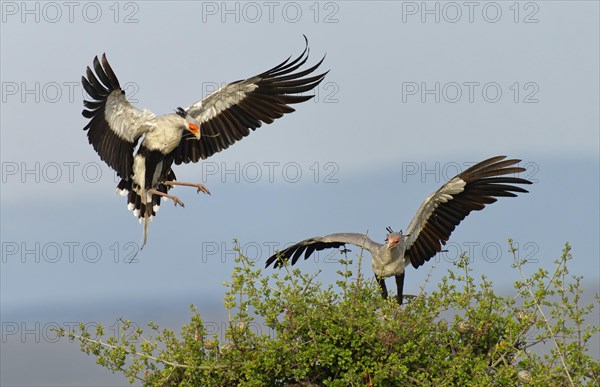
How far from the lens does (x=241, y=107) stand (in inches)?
452

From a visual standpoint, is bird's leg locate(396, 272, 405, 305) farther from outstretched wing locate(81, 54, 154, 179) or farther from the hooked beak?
outstretched wing locate(81, 54, 154, 179)

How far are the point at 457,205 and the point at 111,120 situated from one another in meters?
4.25

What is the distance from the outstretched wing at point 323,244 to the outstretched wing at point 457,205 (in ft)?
2.33

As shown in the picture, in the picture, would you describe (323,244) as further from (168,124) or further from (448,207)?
(168,124)

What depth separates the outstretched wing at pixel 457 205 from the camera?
398 inches

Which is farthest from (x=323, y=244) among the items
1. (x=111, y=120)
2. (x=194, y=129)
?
(x=111, y=120)

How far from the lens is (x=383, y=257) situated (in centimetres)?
954

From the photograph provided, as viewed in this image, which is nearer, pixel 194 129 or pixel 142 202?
pixel 194 129

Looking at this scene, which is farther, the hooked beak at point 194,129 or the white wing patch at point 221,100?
the white wing patch at point 221,100

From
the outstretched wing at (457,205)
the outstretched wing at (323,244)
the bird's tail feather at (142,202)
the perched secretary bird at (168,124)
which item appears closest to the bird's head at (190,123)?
the perched secretary bird at (168,124)

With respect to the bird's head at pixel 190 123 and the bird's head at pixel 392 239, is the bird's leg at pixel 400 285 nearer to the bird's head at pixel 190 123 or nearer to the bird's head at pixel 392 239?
the bird's head at pixel 392 239

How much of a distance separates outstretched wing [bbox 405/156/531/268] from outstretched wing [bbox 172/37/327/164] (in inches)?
93.9

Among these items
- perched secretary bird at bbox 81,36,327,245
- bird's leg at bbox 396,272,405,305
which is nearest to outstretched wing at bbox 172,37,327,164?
perched secretary bird at bbox 81,36,327,245

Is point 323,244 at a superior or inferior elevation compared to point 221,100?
inferior
